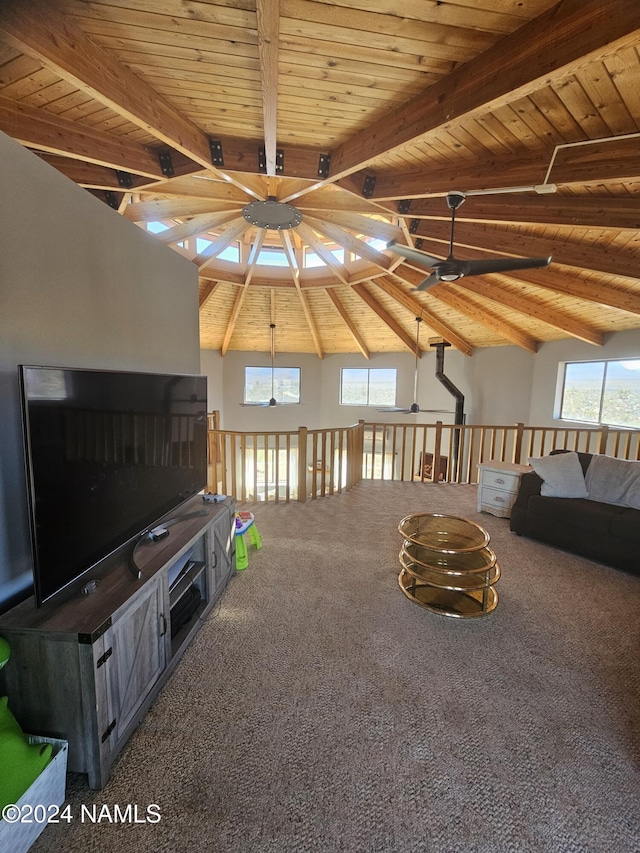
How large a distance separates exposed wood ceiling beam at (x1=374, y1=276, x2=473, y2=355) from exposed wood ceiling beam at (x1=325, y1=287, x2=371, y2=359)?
1.18 m

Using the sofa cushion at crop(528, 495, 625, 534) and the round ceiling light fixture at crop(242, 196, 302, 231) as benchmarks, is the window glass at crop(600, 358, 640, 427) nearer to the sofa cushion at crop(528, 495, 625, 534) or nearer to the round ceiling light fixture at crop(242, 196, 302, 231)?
the sofa cushion at crop(528, 495, 625, 534)

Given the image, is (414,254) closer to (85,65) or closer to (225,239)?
(85,65)

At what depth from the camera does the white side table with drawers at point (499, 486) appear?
4.35m

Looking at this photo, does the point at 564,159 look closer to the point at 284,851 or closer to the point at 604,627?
the point at 604,627

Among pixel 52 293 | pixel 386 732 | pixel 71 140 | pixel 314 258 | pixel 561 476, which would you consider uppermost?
pixel 314 258

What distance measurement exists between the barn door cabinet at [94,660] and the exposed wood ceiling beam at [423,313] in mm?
5953

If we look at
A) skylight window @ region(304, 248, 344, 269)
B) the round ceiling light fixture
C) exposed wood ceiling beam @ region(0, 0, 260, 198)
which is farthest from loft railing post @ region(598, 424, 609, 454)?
exposed wood ceiling beam @ region(0, 0, 260, 198)

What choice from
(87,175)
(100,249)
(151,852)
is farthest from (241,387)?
(151,852)

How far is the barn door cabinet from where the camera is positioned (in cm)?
139

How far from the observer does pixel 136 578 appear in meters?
1.76

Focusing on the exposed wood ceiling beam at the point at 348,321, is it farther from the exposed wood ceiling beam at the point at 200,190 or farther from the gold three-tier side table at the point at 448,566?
the gold three-tier side table at the point at 448,566

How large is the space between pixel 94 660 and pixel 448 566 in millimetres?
2362

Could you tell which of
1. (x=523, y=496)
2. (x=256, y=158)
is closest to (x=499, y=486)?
(x=523, y=496)

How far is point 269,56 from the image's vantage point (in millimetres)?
1701
